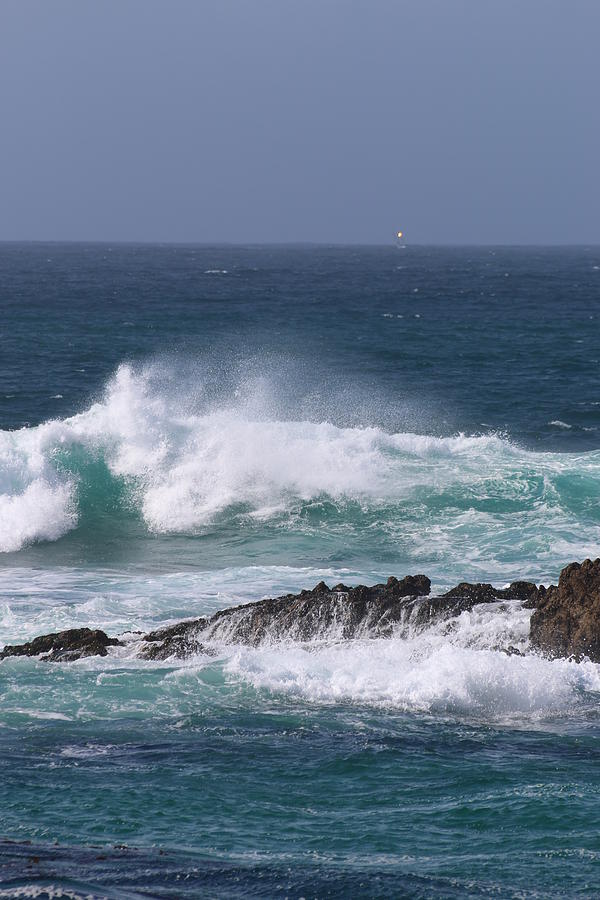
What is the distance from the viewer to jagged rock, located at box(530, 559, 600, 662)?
615 inches

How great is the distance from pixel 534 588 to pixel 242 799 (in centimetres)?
655

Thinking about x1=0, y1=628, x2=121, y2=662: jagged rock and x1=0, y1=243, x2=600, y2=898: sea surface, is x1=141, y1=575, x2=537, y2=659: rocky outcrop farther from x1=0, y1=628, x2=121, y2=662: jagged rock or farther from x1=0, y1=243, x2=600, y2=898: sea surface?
x1=0, y1=628, x2=121, y2=662: jagged rock

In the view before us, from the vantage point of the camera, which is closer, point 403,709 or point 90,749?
point 90,749

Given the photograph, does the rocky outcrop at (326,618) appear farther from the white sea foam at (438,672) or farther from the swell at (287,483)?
the swell at (287,483)

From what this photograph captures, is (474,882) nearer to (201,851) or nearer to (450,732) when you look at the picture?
(201,851)

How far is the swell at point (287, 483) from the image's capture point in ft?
82.1

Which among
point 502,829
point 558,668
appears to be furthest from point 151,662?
point 502,829

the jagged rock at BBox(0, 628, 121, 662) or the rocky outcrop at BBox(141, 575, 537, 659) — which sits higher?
the rocky outcrop at BBox(141, 575, 537, 659)

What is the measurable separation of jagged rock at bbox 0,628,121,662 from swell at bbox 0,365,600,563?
7.84 m

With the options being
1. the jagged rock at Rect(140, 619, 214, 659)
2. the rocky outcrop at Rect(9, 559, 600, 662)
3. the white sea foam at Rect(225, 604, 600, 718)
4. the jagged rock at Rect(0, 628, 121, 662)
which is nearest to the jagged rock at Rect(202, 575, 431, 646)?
the rocky outcrop at Rect(9, 559, 600, 662)

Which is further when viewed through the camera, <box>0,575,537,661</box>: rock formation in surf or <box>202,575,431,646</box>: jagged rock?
<box>202,575,431,646</box>: jagged rock

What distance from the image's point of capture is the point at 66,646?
1673 cm

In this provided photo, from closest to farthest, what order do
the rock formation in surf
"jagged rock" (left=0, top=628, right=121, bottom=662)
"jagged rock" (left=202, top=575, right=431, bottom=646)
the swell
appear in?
"jagged rock" (left=0, top=628, right=121, bottom=662)
the rock formation in surf
"jagged rock" (left=202, top=575, right=431, bottom=646)
the swell

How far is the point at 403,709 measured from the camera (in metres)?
14.7
